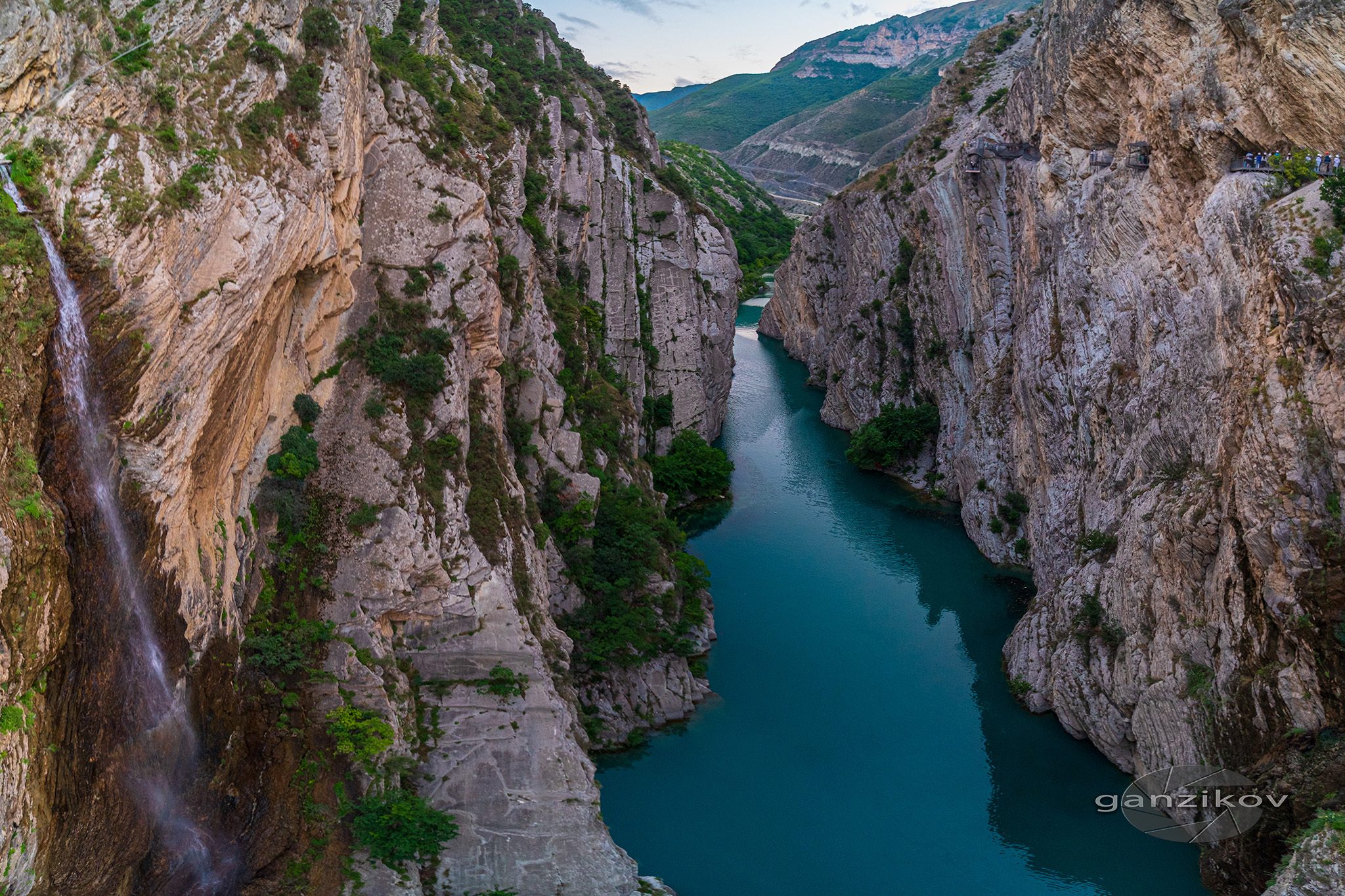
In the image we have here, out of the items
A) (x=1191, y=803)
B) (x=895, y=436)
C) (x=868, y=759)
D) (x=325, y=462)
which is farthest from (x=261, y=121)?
(x=895, y=436)

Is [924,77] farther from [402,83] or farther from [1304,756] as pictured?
[1304,756]

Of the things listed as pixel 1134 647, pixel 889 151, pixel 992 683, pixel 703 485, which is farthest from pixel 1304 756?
pixel 889 151

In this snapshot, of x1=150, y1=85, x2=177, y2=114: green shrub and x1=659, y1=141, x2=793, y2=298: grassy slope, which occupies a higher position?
x1=659, y1=141, x2=793, y2=298: grassy slope

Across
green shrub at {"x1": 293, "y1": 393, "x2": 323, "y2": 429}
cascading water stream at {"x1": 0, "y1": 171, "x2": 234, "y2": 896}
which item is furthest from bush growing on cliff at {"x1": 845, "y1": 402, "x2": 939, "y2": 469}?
cascading water stream at {"x1": 0, "y1": 171, "x2": 234, "y2": 896}

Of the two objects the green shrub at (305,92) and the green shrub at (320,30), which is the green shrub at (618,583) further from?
the green shrub at (320,30)

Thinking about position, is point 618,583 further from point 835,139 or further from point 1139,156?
point 835,139

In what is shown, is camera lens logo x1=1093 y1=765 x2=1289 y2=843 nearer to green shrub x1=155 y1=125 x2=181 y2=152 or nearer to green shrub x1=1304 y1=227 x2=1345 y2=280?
green shrub x1=1304 y1=227 x2=1345 y2=280

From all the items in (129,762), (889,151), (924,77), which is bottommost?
(129,762)
